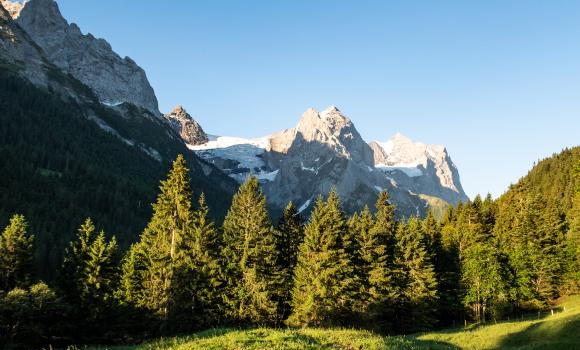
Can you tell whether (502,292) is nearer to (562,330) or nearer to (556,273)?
(556,273)

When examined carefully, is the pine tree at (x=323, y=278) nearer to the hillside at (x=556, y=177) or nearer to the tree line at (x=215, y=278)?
the tree line at (x=215, y=278)

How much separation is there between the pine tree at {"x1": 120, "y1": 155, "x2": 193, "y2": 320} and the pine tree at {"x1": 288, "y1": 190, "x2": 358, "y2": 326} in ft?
44.0

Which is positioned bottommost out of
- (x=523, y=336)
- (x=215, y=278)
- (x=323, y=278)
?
(x=523, y=336)

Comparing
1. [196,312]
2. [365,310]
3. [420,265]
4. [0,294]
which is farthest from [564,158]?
[0,294]

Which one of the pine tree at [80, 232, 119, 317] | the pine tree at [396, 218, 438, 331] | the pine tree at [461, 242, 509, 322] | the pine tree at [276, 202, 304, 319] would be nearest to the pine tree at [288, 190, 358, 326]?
the pine tree at [276, 202, 304, 319]

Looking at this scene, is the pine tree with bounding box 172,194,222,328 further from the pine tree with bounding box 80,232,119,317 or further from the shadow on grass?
the shadow on grass

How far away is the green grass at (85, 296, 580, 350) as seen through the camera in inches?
843

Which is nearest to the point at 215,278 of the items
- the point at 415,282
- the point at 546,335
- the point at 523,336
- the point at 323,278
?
the point at 323,278

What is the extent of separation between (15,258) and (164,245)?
17.3 meters

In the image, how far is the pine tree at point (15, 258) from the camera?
46.2m

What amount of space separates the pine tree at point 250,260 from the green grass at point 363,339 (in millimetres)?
13375

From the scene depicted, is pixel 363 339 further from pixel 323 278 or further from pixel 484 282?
pixel 484 282

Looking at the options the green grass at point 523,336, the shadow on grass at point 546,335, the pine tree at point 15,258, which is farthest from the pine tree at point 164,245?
the shadow on grass at point 546,335

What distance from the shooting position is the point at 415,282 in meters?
56.7
